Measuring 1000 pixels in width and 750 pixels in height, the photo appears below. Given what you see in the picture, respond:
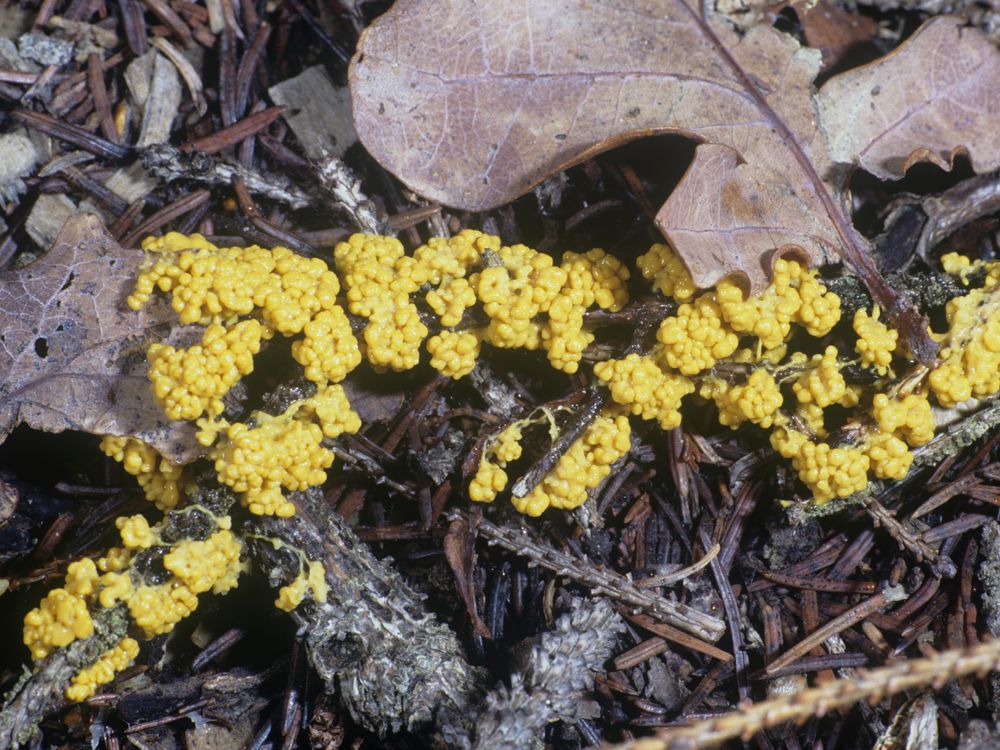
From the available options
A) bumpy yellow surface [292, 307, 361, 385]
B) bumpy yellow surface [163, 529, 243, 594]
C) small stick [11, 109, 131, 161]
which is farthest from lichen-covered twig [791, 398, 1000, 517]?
small stick [11, 109, 131, 161]

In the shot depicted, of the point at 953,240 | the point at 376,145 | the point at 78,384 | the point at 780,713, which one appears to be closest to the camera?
the point at 780,713

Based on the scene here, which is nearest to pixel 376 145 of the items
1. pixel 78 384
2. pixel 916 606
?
pixel 78 384

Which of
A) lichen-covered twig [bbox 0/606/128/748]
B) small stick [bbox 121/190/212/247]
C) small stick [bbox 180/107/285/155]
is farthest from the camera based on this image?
small stick [bbox 180/107/285/155]

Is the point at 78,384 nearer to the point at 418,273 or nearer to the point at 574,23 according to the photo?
the point at 418,273

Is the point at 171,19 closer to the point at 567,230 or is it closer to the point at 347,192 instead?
the point at 347,192

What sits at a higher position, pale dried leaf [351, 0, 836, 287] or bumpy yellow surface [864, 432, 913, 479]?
pale dried leaf [351, 0, 836, 287]

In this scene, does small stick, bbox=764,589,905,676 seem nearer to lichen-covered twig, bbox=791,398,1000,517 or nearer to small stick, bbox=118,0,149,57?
lichen-covered twig, bbox=791,398,1000,517

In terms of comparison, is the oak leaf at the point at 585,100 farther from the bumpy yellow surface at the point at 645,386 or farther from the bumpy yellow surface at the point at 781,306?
the bumpy yellow surface at the point at 645,386
